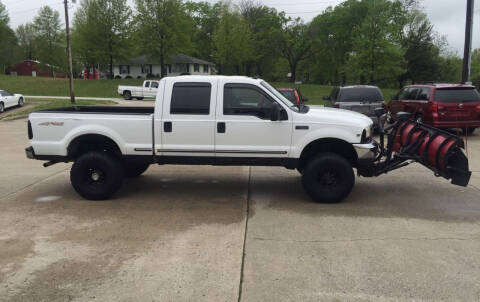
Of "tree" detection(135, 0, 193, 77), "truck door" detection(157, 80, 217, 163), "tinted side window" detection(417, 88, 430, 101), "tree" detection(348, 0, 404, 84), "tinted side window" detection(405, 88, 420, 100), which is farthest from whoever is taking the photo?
"tree" detection(135, 0, 193, 77)

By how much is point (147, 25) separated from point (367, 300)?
172 ft

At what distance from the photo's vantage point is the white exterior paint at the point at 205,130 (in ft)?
21.3

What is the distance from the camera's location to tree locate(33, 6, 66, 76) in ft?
267

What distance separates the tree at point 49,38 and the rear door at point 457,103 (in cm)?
8003

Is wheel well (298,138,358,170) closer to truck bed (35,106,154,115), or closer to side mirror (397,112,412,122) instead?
side mirror (397,112,412,122)

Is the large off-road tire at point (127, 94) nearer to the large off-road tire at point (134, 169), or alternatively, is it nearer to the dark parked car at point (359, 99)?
the dark parked car at point (359, 99)

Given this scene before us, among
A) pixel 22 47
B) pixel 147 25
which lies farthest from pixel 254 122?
pixel 22 47

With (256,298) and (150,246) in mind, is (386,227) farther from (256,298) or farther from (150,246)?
(150,246)

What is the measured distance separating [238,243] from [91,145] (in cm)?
344

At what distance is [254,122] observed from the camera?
6512mm

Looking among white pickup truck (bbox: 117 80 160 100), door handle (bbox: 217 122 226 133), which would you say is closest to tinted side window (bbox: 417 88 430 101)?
door handle (bbox: 217 122 226 133)

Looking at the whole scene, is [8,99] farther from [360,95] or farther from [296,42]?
[296,42]

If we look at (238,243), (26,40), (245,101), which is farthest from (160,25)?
(26,40)

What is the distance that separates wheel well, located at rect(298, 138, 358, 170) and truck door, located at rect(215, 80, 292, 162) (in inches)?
18.3
